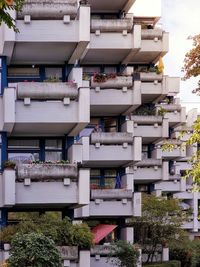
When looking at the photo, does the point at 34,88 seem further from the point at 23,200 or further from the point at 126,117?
the point at 126,117

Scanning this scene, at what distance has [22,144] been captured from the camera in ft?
123

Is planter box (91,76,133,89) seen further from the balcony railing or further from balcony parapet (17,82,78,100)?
balcony parapet (17,82,78,100)

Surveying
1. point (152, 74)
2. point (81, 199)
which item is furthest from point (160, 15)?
point (81, 199)

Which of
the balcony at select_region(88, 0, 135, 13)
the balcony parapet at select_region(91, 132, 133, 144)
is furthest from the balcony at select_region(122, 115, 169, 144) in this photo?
the balcony at select_region(88, 0, 135, 13)

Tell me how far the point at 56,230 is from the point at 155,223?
53.8 feet

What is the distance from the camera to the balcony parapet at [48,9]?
34438 mm

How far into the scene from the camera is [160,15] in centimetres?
5338

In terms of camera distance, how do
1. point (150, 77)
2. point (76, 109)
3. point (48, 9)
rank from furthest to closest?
point (150, 77), point (48, 9), point (76, 109)

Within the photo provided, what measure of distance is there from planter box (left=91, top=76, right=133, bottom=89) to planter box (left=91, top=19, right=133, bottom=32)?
8.38 ft

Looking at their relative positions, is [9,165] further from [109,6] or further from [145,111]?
[145,111]

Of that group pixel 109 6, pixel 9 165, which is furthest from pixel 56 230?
pixel 109 6

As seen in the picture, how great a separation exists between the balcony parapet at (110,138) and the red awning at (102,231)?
442 centimetres

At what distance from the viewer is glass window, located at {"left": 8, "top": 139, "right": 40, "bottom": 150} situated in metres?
37.3

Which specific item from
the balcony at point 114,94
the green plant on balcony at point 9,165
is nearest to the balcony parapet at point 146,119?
the balcony at point 114,94
